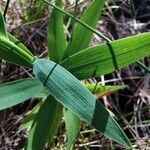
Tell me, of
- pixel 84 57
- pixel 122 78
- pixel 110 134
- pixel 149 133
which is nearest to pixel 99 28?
pixel 122 78

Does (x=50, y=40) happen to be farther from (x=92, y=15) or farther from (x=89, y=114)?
(x=89, y=114)

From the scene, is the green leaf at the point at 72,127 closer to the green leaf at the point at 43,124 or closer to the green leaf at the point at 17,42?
the green leaf at the point at 43,124

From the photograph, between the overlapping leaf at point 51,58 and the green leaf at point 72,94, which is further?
the overlapping leaf at point 51,58

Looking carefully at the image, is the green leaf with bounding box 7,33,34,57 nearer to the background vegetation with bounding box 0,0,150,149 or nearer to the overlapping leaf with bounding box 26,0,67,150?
the overlapping leaf with bounding box 26,0,67,150

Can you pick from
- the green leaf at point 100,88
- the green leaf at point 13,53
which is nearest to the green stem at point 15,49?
the green leaf at point 13,53

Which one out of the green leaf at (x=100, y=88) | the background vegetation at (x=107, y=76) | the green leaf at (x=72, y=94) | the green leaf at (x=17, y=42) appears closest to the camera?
the green leaf at (x=72, y=94)

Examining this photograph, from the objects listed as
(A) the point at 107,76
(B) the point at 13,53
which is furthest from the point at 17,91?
(A) the point at 107,76
